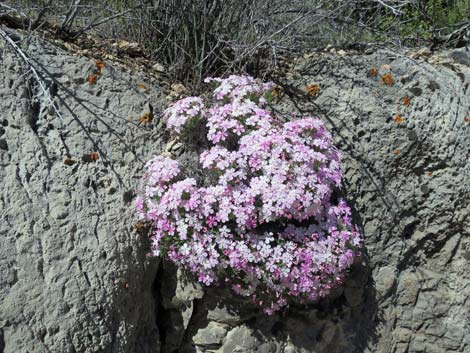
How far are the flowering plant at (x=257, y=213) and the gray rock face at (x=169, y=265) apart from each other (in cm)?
23

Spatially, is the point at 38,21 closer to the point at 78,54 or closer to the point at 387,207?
the point at 78,54

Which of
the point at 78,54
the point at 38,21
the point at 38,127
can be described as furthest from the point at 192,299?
the point at 38,21

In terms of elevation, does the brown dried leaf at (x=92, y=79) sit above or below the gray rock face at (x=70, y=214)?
above

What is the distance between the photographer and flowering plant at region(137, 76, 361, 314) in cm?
290

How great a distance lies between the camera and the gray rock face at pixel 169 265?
2.80m

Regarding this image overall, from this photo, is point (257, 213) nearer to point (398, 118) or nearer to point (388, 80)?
point (398, 118)

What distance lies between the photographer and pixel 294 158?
2.98 meters

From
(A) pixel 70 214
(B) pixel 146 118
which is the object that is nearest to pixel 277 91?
(B) pixel 146 118

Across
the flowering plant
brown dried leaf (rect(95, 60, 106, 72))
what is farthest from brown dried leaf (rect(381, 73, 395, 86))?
brown dried leaf (rect(95, 60, 106, 72))

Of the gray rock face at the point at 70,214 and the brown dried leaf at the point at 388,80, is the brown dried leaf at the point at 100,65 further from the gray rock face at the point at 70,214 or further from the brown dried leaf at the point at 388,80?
the brown dried leaf at the point at 388,80

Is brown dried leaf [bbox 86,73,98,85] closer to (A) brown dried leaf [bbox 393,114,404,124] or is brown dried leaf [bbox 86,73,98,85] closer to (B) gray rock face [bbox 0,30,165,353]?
(B) gray rock face [bbox 0,30,165,353]

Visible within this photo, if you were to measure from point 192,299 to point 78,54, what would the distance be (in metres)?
1.61

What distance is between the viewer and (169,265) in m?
3.20

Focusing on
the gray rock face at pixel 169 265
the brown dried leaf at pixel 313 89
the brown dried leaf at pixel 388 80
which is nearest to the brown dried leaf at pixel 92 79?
the gray rock face at pixel 169 265
